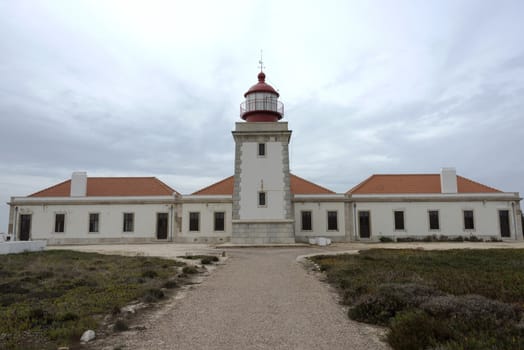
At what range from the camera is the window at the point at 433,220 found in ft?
81.3

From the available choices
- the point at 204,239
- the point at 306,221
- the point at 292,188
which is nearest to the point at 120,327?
the point at 204,239

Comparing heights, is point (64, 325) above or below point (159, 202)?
below

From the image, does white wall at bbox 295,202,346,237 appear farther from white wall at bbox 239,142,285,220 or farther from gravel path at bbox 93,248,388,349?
gravel path at bbox 93,248,388,349

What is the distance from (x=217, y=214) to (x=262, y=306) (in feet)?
61.4

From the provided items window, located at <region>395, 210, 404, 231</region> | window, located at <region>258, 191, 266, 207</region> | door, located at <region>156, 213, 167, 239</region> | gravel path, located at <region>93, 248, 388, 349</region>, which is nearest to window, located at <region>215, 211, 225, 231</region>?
door, located at <region>156, 213, 167, 239</region>

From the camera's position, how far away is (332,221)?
81.4 ft

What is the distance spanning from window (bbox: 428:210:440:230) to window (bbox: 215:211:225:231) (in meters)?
12.5

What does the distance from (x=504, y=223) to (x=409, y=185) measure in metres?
5.85

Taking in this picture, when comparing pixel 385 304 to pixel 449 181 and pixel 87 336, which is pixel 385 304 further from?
pixel 449 181

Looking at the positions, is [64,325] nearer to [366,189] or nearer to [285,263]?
[285,263]

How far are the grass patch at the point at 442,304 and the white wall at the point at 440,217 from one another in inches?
593

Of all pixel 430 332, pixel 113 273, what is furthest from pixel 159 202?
pixel 430 332

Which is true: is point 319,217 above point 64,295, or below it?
above

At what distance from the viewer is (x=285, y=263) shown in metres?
12.6
